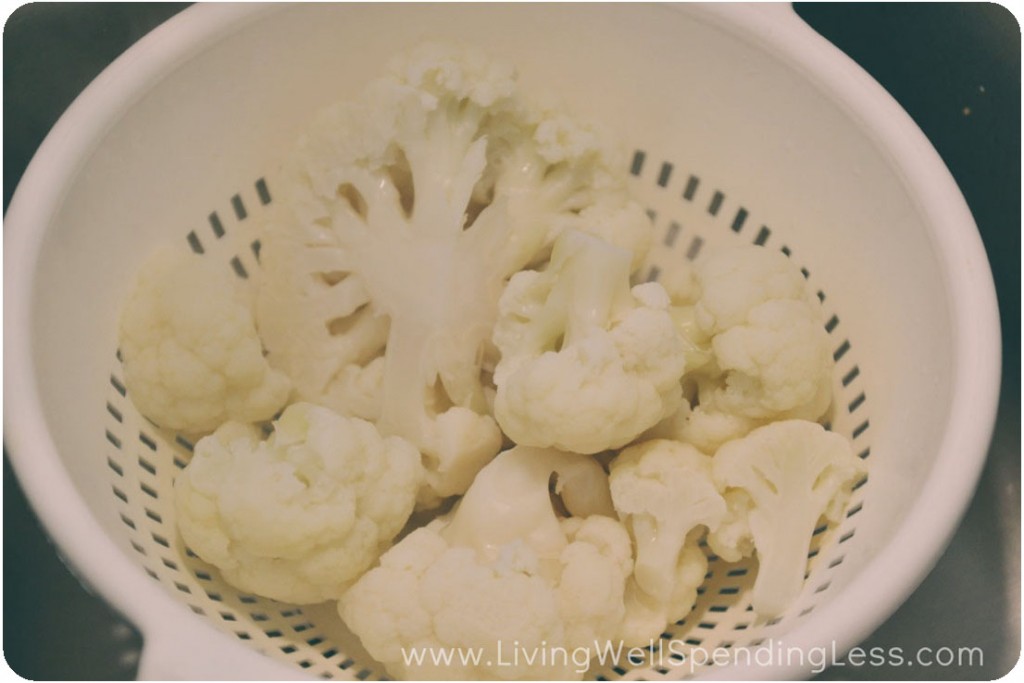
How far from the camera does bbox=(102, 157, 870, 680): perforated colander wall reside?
105cm

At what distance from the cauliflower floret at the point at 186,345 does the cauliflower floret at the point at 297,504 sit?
73 mm

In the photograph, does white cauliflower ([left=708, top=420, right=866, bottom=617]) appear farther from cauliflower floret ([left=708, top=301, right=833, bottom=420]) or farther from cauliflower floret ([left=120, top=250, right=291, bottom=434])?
cauliflower floret ([left=120, top=250, right=291, bottom=434])

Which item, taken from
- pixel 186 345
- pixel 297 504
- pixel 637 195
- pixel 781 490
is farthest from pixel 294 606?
pixel 637 195

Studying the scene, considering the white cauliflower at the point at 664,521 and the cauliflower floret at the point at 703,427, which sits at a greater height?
the cauliflower floret at the point at 703,427

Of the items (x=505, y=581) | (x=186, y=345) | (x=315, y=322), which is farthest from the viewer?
(x=315, y=322)

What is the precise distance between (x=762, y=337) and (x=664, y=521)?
0.22 metres

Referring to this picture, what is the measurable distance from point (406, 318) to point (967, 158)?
754mm

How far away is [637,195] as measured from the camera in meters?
1.39

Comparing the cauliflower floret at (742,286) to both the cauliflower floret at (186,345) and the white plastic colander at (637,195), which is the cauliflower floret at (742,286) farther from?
the cauliflower floret at (186,345)

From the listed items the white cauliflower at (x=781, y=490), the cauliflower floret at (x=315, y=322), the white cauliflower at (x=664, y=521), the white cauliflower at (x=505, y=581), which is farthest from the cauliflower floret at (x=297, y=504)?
the white cauliflower at (x=781, y=490)

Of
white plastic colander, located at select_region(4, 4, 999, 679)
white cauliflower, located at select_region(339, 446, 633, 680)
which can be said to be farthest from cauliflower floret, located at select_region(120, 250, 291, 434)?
white cauliflower, located at select_region(339, 446, 633, 680)

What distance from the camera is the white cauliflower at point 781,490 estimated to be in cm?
107

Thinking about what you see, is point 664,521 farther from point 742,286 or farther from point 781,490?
point 742,286

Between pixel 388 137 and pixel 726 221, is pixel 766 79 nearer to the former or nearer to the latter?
pixel 726 221
